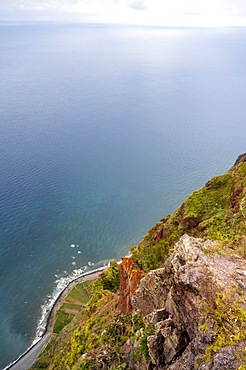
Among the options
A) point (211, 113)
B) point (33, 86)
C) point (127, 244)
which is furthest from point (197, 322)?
point (33, 86)

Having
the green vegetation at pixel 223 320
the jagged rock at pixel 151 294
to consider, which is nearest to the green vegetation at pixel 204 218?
the jagged rock at pixel 151 294

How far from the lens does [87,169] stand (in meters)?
99.4

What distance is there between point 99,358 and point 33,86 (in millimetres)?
176623

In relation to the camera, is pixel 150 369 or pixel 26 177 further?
pixel 26 177

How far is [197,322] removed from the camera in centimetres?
1430

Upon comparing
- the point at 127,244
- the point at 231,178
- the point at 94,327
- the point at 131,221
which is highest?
the point at 131,221

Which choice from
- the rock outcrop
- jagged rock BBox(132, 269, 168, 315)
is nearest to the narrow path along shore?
jagged rock BBox(132, 269, 168, 315)

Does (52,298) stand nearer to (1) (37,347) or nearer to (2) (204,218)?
(1) (37,347)

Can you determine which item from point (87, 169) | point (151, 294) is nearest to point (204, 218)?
point (151, 294)

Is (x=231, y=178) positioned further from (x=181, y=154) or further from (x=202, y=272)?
(x=181, y=154)

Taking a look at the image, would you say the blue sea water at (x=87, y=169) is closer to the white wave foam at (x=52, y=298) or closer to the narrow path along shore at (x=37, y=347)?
the white wave foam at (x=52, y=298)

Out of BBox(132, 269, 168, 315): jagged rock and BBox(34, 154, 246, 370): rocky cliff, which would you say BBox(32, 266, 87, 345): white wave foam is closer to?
BBox(34, 154, 246, 370): rocky cliff

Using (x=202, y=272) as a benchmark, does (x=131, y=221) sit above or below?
above

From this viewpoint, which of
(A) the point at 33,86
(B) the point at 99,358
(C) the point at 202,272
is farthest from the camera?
(A) the point at 33,86
